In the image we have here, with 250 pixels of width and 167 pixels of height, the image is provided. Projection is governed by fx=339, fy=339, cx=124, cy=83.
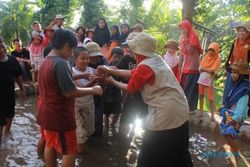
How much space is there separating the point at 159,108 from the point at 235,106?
5.09 ft

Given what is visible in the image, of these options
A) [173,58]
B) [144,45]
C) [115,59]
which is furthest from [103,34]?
[144,45]

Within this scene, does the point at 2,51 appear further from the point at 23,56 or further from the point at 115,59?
the point at 23,56

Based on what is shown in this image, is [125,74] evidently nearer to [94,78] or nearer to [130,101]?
[94,78]

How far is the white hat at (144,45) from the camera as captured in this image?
3516 millimetres

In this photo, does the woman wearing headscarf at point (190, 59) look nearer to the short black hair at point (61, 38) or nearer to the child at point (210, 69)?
the child at point (210, 69)

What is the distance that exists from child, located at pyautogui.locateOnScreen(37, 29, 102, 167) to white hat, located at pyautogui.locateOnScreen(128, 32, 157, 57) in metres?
0.59

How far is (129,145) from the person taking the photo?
5598mm

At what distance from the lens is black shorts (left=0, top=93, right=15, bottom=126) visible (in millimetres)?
5137

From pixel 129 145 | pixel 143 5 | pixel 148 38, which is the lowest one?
pixel 129 145

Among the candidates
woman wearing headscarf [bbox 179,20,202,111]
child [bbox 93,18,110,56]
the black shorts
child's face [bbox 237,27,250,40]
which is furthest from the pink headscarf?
the black shorts

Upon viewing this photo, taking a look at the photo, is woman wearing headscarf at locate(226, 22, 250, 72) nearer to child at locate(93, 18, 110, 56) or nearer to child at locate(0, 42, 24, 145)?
child at locate(0, 42, 24, 145)

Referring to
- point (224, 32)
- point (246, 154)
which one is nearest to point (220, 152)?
point (246, 154)

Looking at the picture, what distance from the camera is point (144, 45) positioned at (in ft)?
11.6

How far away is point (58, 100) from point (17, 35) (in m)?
14.6
